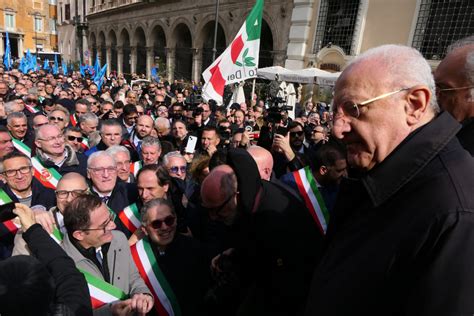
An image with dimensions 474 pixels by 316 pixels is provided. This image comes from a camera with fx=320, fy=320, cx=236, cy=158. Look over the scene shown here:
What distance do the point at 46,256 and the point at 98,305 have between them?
16.9 inches

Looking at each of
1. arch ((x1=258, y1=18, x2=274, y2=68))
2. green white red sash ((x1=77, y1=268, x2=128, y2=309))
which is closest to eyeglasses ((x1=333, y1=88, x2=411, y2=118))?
green white red sash ((x1=77, y1=268, x2=128, y2=309))

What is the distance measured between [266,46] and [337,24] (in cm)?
573

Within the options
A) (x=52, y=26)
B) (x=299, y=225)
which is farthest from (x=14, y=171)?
(x=52, y=26)

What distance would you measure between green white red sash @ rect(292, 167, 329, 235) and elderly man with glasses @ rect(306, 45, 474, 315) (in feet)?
6.08

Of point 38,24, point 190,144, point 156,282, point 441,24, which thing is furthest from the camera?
point 38,24

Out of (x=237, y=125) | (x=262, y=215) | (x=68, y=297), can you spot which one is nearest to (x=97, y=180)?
(x=68, y=297)

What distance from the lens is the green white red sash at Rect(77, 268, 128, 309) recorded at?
1.88 m

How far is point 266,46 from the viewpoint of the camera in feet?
58.9

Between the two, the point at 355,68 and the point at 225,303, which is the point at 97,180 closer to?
the point at 225,303

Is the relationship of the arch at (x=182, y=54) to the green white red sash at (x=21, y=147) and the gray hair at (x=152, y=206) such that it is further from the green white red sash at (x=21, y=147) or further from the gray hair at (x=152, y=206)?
the gray hair at (x=152, y=206)

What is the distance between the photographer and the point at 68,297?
1.54 m

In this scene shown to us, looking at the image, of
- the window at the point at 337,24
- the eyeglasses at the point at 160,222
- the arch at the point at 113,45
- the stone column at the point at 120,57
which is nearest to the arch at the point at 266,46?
the window at the point at 337,24

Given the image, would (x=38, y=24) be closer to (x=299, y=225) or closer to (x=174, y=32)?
(x=174, y=32)

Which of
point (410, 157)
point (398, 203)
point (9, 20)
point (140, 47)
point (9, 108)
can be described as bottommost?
point (9, 108)
